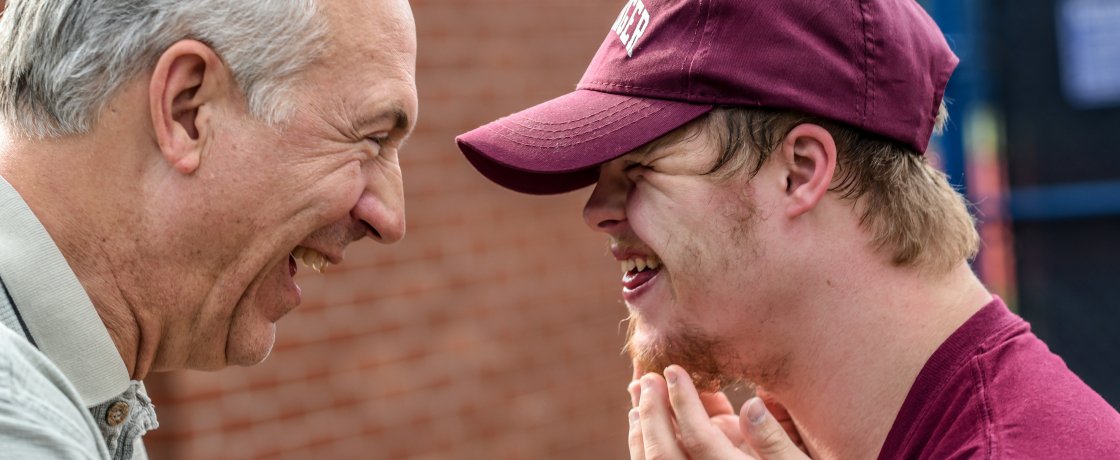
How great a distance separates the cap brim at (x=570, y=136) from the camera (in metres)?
2.35

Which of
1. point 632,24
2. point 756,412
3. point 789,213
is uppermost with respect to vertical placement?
point 632,24

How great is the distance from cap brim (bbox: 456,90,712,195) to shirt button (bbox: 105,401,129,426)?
0.84 m

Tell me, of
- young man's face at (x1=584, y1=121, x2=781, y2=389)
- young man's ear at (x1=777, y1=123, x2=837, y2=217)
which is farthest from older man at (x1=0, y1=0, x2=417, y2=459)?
young man's ear at (x1=777, y1=123, x2=837, y2=217)

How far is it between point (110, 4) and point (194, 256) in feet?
1.47

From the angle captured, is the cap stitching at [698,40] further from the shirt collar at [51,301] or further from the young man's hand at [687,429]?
the shirt collar at [51,301]

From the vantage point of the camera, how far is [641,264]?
8.38 ft

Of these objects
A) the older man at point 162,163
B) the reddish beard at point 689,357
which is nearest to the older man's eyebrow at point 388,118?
the older man at point 162,163

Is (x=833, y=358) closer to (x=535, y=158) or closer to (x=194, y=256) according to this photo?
(x=535, y=158)

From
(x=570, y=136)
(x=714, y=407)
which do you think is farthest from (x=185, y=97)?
(x=714, y=407)

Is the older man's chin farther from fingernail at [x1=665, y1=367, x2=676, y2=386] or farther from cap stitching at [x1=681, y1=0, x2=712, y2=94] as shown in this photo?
cap stitching at [x1=681, y1=0, x2=712, y2=94]

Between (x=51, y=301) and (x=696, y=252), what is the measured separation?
3.79 feet

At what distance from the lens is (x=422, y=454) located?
198 inches

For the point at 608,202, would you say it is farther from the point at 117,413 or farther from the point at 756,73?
the point at 117,413

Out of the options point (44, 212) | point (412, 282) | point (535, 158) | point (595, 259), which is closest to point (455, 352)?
point (412, 282)
